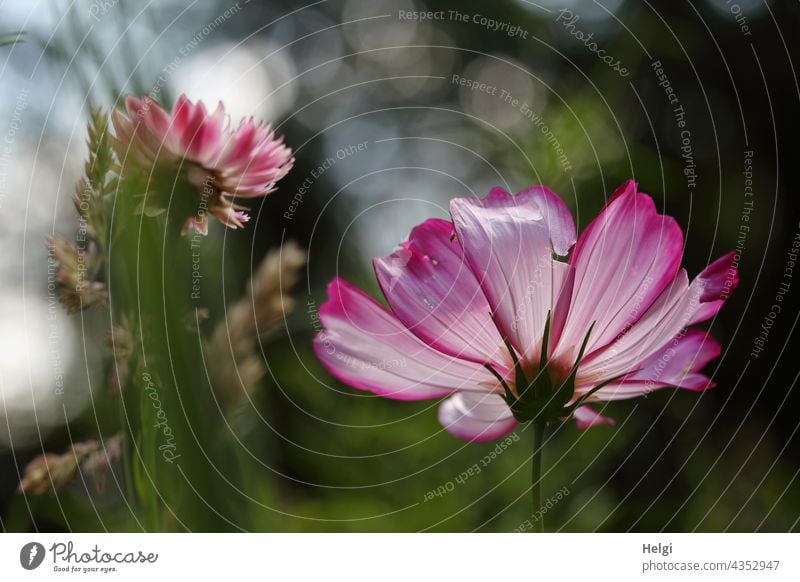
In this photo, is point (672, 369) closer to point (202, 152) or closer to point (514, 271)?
point (514, 271)

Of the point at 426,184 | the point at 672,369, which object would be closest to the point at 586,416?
the point at 672,369

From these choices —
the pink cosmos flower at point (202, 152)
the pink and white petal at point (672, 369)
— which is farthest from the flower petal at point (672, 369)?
the pink cosmos flower at point (202, 152)

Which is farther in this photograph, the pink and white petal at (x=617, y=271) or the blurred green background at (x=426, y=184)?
the blurred green background at (x=426, y=184)

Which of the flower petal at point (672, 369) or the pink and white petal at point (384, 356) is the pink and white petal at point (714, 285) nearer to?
the flower petal at point (672, 369)

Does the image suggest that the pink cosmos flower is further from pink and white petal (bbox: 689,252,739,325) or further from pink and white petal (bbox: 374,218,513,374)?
pink and white petal (bbox: 689,252,739,325)
